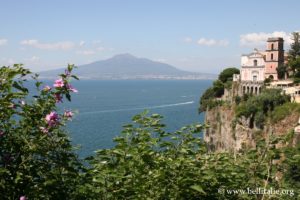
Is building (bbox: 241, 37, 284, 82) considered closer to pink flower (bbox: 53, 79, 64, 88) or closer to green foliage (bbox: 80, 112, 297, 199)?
green foliage (bbox: 80, 112, 297, 199)

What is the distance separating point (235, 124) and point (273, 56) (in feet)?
39.2

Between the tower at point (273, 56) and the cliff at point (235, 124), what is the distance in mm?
4300

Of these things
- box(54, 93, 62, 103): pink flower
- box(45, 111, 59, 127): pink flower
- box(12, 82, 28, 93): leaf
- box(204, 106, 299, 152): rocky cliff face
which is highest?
box(12, 82, 28, 93): leaf

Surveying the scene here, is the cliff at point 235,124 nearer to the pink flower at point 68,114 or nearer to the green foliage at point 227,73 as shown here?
the green foliage at point 227,73

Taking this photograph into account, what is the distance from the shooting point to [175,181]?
15.5 ft

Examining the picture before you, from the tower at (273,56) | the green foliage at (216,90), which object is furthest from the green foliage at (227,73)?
the tower at (273,56)

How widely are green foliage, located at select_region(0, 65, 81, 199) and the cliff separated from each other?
25075mm

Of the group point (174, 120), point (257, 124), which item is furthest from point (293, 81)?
point (174, 120)

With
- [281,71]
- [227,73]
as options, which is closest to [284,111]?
[281,71]

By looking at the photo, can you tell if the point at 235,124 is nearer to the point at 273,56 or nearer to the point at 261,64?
the point at 261,64

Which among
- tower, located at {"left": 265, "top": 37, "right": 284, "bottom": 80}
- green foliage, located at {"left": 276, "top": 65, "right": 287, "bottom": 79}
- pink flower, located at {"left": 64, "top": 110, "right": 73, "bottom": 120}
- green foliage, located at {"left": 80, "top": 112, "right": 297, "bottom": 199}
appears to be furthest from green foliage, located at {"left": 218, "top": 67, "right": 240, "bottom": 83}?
pink flower, located at {"left": 64, "top": 110, "right": 73, "bottom": 120}

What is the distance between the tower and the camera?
4650 centimetres

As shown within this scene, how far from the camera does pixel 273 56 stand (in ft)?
154

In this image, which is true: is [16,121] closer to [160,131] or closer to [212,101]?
[160,131]
